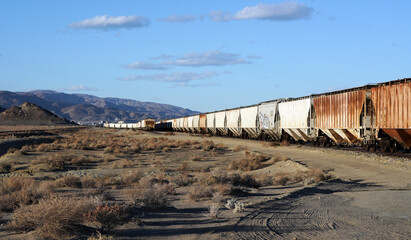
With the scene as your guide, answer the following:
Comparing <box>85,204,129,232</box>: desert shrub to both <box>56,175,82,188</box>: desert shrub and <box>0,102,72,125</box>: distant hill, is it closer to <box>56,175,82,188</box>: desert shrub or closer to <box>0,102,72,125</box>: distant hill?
<box>56,175,82,188</box>: desert shrub

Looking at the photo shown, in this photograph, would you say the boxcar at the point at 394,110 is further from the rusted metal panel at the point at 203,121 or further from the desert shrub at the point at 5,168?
the rusted metal panel at the point at 203,121

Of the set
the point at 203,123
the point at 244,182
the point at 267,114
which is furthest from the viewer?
the point at 203,123

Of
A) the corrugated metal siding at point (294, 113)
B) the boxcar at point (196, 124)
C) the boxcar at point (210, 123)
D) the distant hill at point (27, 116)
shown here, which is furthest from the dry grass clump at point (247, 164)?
the distant hill at point (27, 116)

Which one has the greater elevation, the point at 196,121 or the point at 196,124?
the point at 196,121

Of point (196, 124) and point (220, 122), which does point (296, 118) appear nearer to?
point (220, 122)

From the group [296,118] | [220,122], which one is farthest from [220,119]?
[296,118]

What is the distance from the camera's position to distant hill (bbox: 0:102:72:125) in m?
153

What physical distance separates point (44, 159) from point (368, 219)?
2184cm

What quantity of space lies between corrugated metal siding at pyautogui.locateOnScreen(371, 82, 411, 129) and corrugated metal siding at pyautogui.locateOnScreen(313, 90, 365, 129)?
1.27 meters

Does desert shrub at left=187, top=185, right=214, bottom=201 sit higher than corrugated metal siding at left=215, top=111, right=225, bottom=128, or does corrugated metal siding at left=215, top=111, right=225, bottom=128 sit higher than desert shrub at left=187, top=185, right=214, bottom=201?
corrugated metal siding at left=215, top=111, right=225, bottom=128

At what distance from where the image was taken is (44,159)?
1041 inches

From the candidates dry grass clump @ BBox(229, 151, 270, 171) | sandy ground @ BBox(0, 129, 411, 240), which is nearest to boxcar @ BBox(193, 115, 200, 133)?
dry grass clump @ BBox(229, 151, 270, 171)

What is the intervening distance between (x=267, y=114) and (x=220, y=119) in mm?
17964

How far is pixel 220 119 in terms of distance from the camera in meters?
54.2
